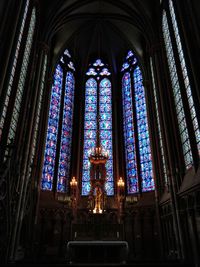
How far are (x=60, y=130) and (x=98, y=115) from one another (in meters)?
3.11

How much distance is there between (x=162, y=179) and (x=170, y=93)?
5.05 metres

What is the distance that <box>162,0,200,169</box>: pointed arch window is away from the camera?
11.1 meters

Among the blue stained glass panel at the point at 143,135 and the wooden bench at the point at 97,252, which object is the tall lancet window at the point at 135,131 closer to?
the blue stained glass panel at the point at 143,135

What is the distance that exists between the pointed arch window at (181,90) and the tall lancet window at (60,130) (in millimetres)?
8776

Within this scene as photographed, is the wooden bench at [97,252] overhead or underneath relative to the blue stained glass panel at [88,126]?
underneath

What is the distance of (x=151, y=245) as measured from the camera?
1428cm

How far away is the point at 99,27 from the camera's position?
70.0ft

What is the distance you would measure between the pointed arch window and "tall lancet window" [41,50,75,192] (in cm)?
878

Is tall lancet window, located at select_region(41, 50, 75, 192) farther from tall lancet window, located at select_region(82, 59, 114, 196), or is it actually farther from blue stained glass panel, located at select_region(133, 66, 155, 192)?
blue stained glass panel, located at select_region(133, 66, 155, 192)

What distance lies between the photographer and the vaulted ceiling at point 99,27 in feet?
55.5

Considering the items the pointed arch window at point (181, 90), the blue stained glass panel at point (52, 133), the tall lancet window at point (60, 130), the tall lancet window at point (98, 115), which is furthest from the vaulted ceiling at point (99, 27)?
the pointed arch window at point (181, 90)

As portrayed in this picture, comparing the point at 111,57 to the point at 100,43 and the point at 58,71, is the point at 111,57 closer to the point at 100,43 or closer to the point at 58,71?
the point at 100,43

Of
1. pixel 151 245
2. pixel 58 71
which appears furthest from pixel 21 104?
pixel 151 245

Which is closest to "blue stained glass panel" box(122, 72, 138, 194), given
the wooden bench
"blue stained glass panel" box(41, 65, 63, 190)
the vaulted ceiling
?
the vaulted ceiling
